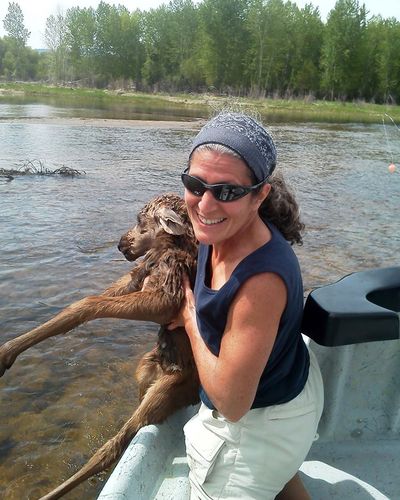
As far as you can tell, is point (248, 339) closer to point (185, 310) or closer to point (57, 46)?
point (185, 310)

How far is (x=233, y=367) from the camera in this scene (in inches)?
84.1

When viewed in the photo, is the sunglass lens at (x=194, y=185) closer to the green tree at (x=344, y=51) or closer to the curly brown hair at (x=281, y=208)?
the curly brown hair at (x=281, y=208)

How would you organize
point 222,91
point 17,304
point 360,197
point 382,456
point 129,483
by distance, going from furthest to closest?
point 222,91
point 360,197
point 17,304
point 382,456
point 129,483

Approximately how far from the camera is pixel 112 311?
3074 millimetres

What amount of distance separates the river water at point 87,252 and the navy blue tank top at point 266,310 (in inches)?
75.9

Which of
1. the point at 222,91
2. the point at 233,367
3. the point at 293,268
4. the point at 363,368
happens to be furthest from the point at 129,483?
the point at 222,91

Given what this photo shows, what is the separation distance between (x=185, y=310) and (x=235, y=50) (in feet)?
261

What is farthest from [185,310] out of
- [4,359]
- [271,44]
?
[271,44]

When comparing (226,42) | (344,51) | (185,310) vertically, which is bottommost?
(185,310)

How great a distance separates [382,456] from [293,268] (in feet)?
5.30

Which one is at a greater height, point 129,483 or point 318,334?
point 318,334

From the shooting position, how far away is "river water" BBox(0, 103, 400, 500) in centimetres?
421

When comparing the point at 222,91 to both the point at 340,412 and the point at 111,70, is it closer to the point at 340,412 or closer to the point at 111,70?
the point at 111,70

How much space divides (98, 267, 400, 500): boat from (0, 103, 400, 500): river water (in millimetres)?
1036
